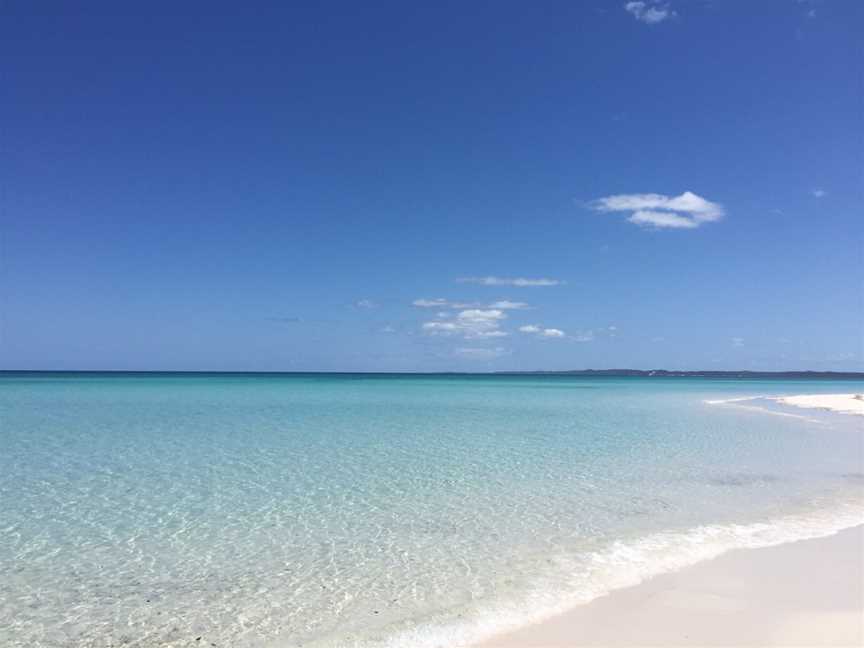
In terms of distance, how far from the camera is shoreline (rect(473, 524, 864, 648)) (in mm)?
4926

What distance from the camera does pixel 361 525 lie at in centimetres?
829

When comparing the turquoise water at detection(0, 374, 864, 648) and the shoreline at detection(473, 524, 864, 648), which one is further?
the turquoise water at detection(0, 374, 864, 648)

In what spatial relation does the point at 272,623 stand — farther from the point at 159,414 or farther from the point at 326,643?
the point at 159,414

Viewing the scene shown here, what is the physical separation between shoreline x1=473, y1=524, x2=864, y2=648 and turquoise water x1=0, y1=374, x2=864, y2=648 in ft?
0.97


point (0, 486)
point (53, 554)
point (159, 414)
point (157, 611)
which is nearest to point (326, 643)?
point (157, 611)

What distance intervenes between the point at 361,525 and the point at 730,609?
468 cm

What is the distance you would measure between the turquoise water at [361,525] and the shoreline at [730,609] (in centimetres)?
30

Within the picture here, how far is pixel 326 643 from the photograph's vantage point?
Answer: 4957mm

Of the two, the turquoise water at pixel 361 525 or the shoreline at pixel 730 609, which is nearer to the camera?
the shoreline at pixel 730 609

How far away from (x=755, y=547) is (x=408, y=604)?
4568mm

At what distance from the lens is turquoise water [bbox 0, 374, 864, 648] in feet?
17.9

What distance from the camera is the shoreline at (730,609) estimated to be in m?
4.93

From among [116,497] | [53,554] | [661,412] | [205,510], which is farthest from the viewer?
[661,412]

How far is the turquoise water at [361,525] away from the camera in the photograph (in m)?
5.46
